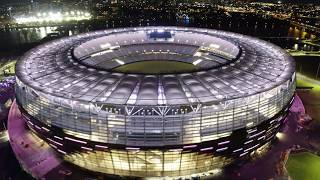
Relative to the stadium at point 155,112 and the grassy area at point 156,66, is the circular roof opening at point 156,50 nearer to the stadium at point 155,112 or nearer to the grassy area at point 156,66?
the grassy area at point 156,66

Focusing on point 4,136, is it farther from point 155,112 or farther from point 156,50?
point 156,50

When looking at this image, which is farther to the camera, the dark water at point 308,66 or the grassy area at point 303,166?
the dark water at point 308,66

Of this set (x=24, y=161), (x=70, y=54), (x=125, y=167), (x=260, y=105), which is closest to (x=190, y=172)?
(x=125, y=167)

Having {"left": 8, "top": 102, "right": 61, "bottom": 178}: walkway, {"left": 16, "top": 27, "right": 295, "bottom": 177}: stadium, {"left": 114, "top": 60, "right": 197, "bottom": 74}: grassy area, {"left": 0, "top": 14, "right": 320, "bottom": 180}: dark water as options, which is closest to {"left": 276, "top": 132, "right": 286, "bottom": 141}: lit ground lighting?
{"left": 16, "top": 27, "right": 295, "bottom": 177}: stadium

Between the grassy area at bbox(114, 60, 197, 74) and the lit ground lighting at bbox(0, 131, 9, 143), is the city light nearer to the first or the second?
the grassy area at bbox(114, 60, 197, 74)

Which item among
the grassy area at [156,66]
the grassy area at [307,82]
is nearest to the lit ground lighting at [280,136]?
the grassy area at [156,66]

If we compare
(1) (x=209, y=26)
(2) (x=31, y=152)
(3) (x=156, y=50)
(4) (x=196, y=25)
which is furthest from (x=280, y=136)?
(4) (x=196, y=25)
